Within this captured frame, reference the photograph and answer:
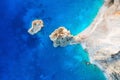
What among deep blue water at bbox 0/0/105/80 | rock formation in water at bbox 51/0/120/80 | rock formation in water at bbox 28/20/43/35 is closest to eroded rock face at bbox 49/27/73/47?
rock formation in water at bbox 51/0/120/80

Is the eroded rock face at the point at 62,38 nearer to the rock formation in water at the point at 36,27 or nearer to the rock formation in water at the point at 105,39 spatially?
the rock formation in water at the point at 105,39

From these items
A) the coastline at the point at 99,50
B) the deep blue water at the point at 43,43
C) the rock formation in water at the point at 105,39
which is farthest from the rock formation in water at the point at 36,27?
the coastline at the point at 99,50

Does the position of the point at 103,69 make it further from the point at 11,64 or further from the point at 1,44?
the point at 1,44

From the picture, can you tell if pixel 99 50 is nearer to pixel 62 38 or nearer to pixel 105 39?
pixel 105 39

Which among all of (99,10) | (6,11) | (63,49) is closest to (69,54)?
(63,49)

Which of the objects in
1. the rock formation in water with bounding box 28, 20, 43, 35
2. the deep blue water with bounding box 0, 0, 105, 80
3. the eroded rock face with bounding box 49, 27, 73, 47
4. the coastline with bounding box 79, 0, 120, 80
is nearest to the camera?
the coastline with bounding box 79, 0, 120, 80

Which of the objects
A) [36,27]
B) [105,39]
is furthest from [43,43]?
[105,39]

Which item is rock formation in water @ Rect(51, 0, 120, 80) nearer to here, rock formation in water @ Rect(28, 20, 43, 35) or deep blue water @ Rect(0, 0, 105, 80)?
deep blue water @ Rect(0, 0, 105, 80)
